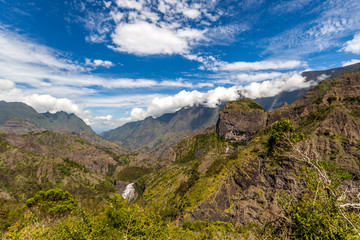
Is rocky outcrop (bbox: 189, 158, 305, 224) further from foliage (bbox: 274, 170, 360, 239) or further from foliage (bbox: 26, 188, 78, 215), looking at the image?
foliage (bbox: 274, 170, 360, 239)

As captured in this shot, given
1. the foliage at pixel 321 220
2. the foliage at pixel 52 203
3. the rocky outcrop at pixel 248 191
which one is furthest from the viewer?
the rocky outcrop at pixel 248 191

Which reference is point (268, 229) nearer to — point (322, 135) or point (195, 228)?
point (195, 228)

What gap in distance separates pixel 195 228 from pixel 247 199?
33263 mm

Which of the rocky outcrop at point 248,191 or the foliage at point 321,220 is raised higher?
the foliage at point 321,220

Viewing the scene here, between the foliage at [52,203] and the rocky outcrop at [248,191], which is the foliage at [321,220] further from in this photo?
the foliage at [52,203]

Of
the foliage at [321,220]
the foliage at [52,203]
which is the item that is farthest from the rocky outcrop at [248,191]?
the foliage at [321,220]

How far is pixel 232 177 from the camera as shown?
95.3 metres

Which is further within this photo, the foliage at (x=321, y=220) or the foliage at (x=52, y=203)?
the foliage at (x=52, y=203)

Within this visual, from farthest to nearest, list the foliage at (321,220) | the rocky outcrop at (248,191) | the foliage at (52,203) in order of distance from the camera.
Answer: the rocky outcrop at (248,191) → the foliage at (52,203) → the foliage at (321,220)

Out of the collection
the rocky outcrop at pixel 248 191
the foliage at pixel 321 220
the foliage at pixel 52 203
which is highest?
the foliage at pixel 321 220

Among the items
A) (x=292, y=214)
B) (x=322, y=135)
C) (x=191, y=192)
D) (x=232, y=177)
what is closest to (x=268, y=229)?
(x=292, y=214)

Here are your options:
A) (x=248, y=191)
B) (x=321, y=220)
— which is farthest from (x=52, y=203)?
(x=248, y=191)

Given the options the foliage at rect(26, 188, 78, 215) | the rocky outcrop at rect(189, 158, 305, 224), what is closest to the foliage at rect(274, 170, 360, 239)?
the rocky outcrop at rect(189, 158, 305, 224)

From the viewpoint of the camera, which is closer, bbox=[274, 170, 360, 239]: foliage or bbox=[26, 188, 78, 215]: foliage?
bbox=[274, 170, 360, 239]: foliage
